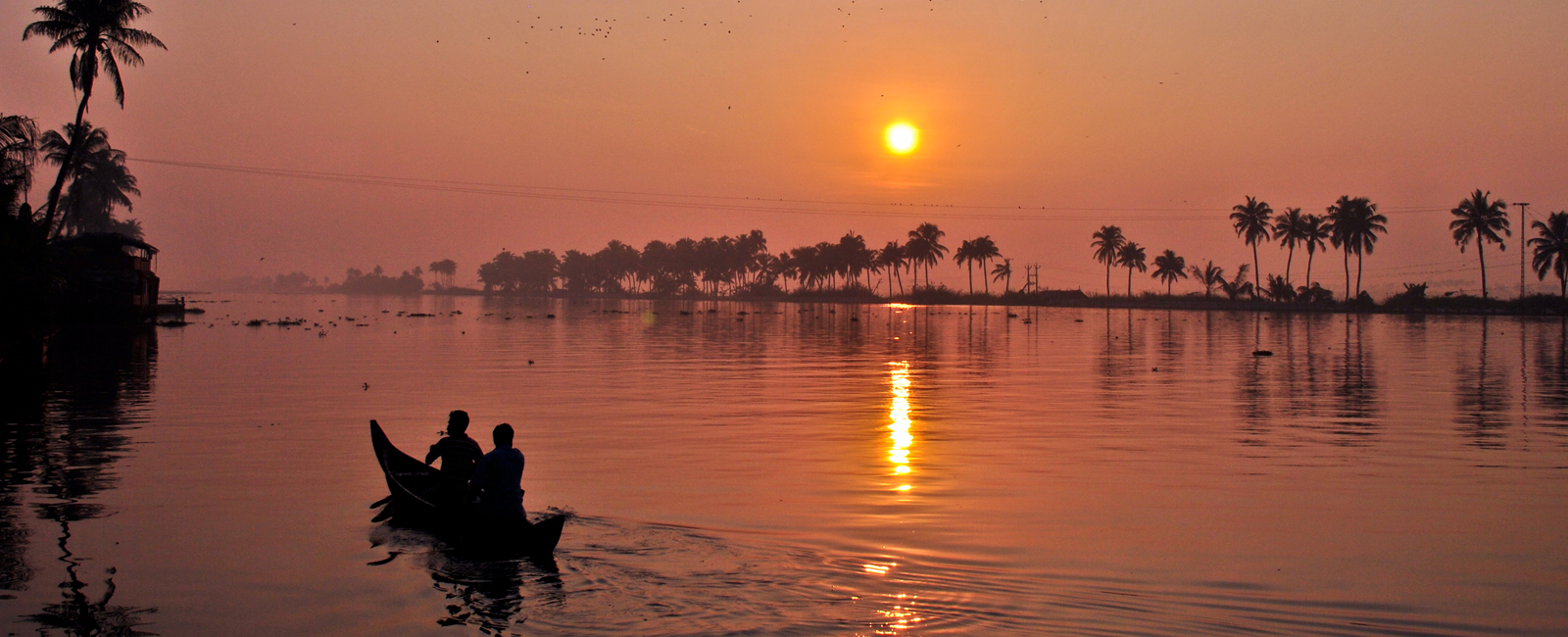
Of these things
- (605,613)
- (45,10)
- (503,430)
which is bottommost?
(605,613)

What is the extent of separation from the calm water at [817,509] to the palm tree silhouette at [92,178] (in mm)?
75712

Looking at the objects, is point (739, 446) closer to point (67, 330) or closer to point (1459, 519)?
point (1459, 519)

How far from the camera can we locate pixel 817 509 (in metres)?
14.7

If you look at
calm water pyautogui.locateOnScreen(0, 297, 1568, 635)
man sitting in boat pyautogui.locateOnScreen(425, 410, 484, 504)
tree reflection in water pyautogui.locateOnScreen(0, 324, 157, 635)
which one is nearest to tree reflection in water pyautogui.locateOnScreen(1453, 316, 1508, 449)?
calm water pyautogui.locateOnScreen(0, 297, 1568, 635)

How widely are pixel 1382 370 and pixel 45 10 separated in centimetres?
6588

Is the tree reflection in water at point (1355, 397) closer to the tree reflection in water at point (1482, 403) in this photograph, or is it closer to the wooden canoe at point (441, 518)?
the tree reflection in water at point (1482, 403)

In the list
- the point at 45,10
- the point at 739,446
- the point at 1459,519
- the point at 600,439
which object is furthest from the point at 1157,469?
the point at 45,10

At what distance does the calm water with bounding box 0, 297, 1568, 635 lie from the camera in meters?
10.1

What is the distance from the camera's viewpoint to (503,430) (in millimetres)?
12078

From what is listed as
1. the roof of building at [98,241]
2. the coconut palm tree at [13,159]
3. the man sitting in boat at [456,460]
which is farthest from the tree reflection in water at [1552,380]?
the roof of building at [98,241]

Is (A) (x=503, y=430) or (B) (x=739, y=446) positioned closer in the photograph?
(A) (x=503, y=430)

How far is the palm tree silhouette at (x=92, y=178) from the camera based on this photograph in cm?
9481

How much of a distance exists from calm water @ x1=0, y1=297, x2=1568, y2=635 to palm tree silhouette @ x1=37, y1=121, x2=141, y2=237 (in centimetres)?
7571

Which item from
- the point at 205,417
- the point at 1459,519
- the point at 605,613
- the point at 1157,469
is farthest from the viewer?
the point at 205,417
